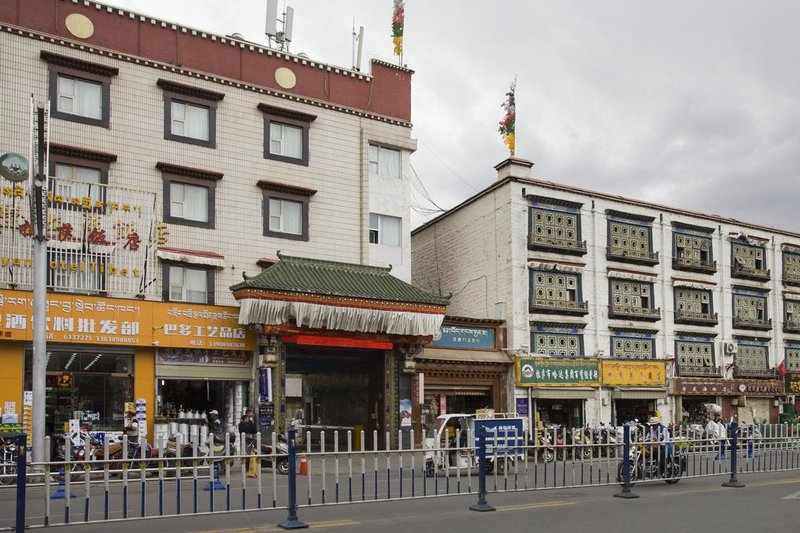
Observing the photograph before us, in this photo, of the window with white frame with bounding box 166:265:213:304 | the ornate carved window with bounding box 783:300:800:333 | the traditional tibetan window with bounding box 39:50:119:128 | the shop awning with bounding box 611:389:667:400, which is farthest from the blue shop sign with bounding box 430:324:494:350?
the ornate carved window with bounding box 783:300:800:333

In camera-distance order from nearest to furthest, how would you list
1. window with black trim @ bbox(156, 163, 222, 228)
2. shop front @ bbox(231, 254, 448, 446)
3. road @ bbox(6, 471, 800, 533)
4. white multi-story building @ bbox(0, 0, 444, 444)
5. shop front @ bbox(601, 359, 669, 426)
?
road @ bbox(6, 471, 800, 533)
white multi-story building @ bbox(0, 0, 444, 444)
shop front @ bbox(231, 254, 448, 446)
window with black trim @ bbox(156, 163, 222, 228)
shop front @ bbox(601, 359, 669, 426)

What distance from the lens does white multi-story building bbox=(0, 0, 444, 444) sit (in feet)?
80.7

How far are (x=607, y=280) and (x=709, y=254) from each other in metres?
7.34

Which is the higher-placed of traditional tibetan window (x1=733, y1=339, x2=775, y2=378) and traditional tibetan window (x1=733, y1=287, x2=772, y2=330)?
traditional tibetan window (x1=733, y1=287, x2=772, y2=330)

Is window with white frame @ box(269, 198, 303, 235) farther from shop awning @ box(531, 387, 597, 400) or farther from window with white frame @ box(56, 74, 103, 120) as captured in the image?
shop awning @ box(531, 387, 597, 400)

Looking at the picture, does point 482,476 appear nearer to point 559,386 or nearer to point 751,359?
point 559,386

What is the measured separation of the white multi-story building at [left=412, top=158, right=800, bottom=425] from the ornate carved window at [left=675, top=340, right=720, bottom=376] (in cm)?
7

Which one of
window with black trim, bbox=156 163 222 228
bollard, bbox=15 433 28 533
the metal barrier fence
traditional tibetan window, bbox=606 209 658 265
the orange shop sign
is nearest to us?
bollard, bbox=15 433 28 533

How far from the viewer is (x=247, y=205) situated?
28.8 metres

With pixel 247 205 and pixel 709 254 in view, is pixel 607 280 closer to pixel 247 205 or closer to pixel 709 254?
pixel 709 254

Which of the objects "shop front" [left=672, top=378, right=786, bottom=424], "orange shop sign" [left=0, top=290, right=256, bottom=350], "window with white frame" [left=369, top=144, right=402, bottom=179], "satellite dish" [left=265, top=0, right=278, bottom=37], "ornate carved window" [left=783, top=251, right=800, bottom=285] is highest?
"satellite dish" [left=265, top=0, right=278, bottom=37]

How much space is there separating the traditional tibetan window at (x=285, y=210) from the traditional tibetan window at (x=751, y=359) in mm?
23819

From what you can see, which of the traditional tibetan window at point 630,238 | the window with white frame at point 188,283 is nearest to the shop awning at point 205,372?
the window with white frame at point 188,283

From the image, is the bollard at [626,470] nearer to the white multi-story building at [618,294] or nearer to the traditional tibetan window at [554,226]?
the white multi-story building at [618,294]
